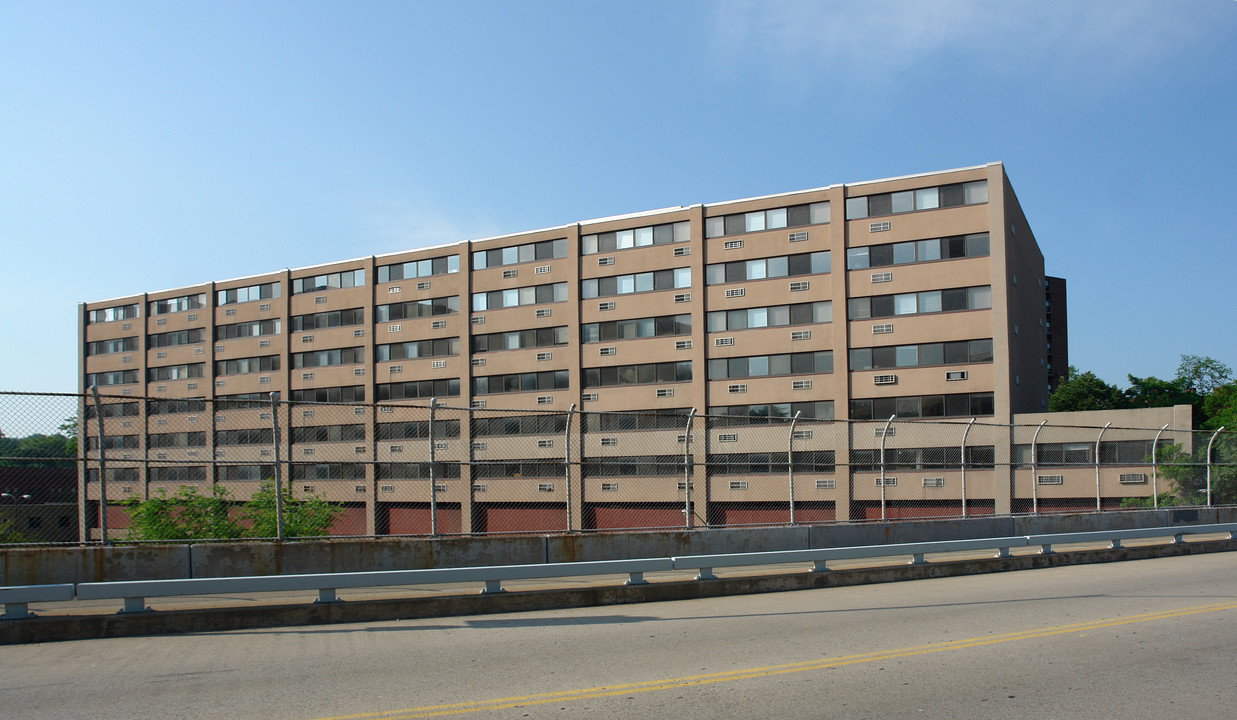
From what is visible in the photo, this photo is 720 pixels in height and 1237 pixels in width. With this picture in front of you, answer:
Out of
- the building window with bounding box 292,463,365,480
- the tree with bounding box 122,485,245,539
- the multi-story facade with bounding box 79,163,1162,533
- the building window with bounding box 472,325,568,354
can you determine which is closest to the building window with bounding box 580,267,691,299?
the multi-story facade with bounding box 79,163,1162,533

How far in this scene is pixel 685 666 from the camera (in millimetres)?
7574

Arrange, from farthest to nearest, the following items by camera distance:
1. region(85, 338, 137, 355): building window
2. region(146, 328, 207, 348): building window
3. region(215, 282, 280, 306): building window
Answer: region(85, 338, 137, 355): building window < region(146, 328, 207, 348): building window < region(215, 282, 280, 306): building window

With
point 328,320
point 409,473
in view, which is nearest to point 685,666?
point 409,473

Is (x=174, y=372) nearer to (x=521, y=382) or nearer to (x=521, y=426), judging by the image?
(x=521, y=382)

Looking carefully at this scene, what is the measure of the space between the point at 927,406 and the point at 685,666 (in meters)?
38.6

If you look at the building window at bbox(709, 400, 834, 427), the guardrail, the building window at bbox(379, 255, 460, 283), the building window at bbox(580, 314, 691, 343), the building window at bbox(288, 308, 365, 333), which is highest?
the building window at bbox(379, 255, 460, 283)

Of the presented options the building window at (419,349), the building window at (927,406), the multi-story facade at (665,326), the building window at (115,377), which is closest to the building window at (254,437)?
the multi-story facade at (665,326)

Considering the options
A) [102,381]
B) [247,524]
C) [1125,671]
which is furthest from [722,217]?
[102,381]

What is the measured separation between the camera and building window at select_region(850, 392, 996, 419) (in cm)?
4206

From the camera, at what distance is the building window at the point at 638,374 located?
49.1 m

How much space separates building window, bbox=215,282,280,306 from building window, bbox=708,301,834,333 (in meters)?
31.2

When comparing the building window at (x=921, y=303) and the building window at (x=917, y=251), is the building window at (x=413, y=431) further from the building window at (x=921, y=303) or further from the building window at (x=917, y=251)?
the building window at (x=917, y=251)

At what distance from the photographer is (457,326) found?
178 ft

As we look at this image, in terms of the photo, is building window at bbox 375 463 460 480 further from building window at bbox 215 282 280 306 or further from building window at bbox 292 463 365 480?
building window at bbox 215 282 280 306
